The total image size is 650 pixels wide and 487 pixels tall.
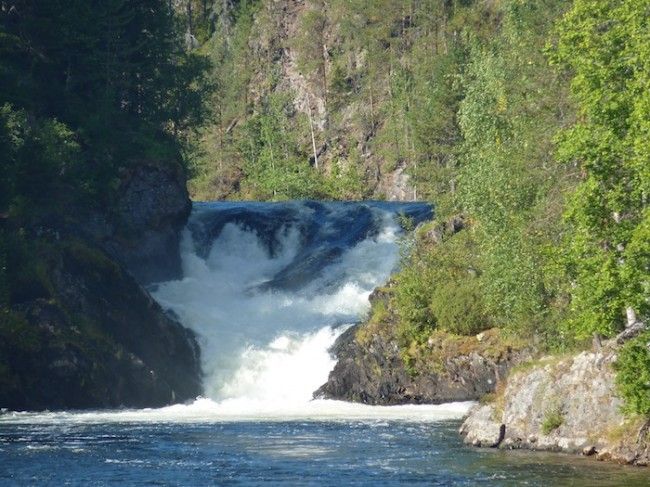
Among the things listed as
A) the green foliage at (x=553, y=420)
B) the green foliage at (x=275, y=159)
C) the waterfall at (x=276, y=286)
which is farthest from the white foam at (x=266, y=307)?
the green foliage at (x=275, y=159)

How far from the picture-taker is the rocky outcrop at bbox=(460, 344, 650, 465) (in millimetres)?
33938

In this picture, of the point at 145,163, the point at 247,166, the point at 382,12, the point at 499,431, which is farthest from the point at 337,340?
the point at 382,12

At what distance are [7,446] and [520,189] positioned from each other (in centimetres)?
2055

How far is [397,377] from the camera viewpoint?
5350cm

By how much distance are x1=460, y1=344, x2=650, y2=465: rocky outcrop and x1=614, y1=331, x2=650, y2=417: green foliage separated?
3.84 feet

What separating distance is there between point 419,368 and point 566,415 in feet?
55.3

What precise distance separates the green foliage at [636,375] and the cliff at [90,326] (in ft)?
91.8

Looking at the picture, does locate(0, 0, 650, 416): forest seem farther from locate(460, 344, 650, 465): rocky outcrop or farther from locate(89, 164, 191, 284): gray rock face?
locate(460, 344, 650, 465): rocky outcrop

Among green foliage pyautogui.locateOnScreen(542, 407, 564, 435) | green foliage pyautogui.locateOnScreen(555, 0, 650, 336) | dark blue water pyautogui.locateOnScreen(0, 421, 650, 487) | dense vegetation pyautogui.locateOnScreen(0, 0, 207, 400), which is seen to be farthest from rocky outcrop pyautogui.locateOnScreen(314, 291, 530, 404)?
green foliage pyautogui.locateOnScreen(555, 0, 650, 336)

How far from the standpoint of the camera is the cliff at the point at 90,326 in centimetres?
5325

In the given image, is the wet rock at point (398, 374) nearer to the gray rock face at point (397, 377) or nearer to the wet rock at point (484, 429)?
the gray rock face at point (397, 377)

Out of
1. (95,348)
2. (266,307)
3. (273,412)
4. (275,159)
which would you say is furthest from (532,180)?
(275,159)

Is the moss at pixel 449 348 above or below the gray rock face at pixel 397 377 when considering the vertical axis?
above

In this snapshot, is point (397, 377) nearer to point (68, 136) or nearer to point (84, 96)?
point (68, 136)
